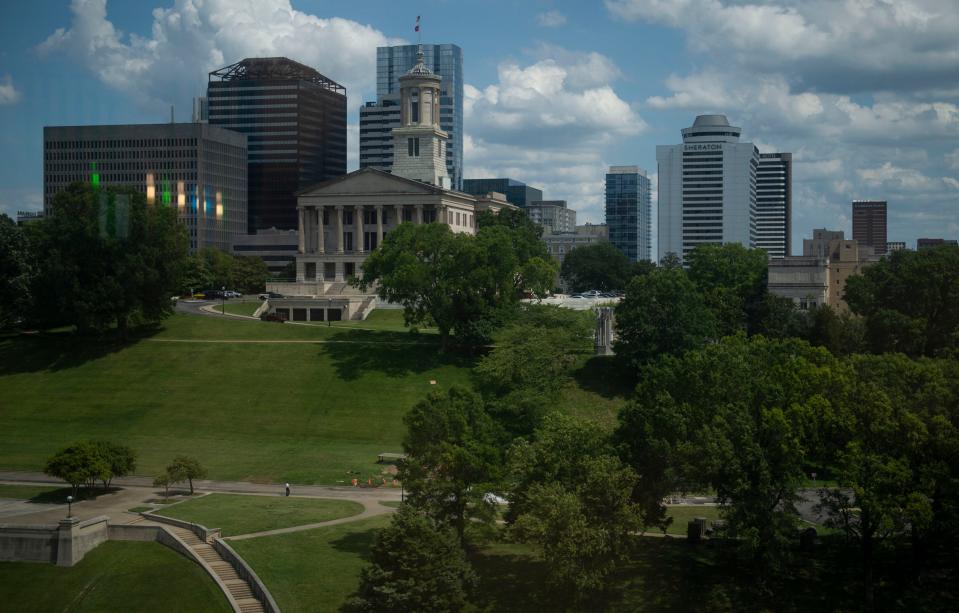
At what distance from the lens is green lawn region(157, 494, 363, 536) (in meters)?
52.2

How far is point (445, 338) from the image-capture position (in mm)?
91312

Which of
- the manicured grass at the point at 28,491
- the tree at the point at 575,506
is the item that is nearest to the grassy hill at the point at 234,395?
the manicured grass at the point at 28,491

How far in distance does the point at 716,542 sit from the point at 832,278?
67843 millimetres

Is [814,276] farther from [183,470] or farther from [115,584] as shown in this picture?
[115,584]

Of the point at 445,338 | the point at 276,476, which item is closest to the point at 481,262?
the point at 445,338

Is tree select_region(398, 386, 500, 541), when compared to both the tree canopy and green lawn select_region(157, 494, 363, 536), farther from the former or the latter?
the tree canopy

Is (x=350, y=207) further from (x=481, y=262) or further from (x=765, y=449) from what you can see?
(x=765, y=449)

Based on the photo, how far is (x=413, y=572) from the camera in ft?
137

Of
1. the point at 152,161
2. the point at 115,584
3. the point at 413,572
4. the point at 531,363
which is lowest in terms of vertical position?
the point at 115,584

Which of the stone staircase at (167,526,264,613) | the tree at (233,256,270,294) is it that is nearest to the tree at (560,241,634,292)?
the tree at (233,256,270,294)

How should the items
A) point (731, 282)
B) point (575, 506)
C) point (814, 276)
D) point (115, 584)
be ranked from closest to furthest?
point (575, 506)
point (115, 584)
point (814, 276)
point (731, 282)

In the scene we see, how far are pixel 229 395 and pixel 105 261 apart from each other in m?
21.5

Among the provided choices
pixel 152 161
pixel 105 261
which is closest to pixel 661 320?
pixel 105 261

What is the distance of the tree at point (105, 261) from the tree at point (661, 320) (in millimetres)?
43428
